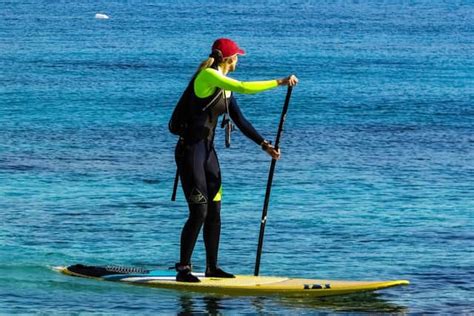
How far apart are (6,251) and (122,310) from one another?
364 centimetres

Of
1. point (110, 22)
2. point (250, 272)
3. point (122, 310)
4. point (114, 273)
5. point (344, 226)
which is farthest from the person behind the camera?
point (110, 22)

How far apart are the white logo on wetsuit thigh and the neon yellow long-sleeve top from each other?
3.22 ft

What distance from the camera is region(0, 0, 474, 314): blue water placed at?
634 inches

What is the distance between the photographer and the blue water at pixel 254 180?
1609cm

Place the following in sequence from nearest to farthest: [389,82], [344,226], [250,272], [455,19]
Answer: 1. [250,272]
2. [344,226]
3. [389,82]
4. [455,19]

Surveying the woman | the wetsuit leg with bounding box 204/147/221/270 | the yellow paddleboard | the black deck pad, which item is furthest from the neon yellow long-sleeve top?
the black deck pad

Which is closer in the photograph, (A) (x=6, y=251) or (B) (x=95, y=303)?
(B) (x=95, y=303)

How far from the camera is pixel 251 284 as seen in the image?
15.4 meters

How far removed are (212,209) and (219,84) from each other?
4.80ft

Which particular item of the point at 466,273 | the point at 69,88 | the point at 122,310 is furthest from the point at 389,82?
the point at 122,310

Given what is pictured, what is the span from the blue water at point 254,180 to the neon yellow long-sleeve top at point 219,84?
2227mm

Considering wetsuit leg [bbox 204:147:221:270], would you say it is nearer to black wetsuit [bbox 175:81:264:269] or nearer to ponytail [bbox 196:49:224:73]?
black wetsuit [bbox 175:81:264:269]

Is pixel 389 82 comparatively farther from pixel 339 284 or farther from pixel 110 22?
pixel 110 22

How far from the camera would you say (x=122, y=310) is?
48.2 feet
